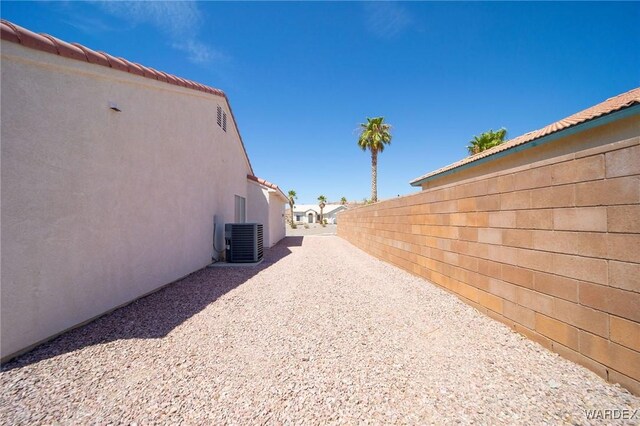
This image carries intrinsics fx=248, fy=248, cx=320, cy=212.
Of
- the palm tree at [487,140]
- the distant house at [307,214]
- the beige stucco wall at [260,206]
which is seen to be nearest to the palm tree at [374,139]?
the palm tree at [487,140]

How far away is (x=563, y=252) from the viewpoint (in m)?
2.66

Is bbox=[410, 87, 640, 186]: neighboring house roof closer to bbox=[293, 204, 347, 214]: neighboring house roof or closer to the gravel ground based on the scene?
the gravel ground

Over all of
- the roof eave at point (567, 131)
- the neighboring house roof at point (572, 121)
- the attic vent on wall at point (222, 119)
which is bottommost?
the roof eave at point (567, 131)

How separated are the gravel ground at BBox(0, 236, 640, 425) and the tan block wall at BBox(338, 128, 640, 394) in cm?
26

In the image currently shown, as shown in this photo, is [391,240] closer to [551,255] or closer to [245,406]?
[551,255]

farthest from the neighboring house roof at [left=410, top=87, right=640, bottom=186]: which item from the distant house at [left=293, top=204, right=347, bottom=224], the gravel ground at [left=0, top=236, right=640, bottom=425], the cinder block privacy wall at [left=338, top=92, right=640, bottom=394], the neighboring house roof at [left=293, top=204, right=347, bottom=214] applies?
the neighboring house roof at [left=293, top=204, right=347, bottom=214]

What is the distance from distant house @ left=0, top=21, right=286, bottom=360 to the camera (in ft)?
9.21

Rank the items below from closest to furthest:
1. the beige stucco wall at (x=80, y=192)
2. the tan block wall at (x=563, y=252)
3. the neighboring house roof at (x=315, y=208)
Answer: the tan block wall at (x=563, y=252)
the beige stucco wall at (x=80, y=192)
the neighboring house roof at (x=315, y=208)

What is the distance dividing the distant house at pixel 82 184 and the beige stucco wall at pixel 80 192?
1cm

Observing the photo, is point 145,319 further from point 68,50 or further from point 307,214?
point 307,214

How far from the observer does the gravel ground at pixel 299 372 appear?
1.92 metres

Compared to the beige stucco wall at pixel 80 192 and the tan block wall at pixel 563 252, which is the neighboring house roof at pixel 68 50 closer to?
the beige stucco wall at pixel 80 192

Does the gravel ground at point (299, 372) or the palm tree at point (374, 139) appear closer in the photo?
the gravel ground at point (299, 372)

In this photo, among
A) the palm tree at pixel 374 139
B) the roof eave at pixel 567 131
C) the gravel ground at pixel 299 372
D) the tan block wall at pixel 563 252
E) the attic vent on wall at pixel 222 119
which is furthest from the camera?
the palm tree at pixel 374 139
